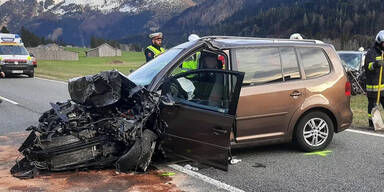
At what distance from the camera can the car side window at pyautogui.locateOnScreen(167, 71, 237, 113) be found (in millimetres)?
4375

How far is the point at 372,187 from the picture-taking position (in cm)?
427

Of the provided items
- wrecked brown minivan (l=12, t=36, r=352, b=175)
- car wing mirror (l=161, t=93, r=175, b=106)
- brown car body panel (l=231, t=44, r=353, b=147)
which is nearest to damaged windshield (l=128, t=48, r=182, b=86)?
wrecked brown minivan (l=12, t=36, r=352, b=175)

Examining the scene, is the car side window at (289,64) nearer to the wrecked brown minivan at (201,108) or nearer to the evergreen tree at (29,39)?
the wrecked brown minivan at (201,108)

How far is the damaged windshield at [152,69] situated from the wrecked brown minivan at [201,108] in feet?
0.08

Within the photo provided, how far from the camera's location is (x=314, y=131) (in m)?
5.61

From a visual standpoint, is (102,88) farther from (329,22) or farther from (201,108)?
(329,22)

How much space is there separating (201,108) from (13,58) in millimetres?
18710

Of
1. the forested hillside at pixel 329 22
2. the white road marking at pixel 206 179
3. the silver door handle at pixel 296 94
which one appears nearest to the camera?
the white road marking at pixel 206 179

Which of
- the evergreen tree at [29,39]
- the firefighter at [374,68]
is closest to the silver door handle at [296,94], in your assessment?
the firefighter at [374,68]

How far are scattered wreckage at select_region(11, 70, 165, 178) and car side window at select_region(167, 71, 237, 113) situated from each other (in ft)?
1.08

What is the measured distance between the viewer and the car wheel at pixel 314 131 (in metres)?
5.53

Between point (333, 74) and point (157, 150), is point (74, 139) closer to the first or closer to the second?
point (157, 150)

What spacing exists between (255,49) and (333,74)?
1.34 metres

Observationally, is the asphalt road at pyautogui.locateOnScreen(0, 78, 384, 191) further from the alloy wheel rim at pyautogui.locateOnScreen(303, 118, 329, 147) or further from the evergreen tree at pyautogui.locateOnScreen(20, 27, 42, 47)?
the evergreen tree at pyautogui.locateOnScreen(20, 27, 42, 47)
